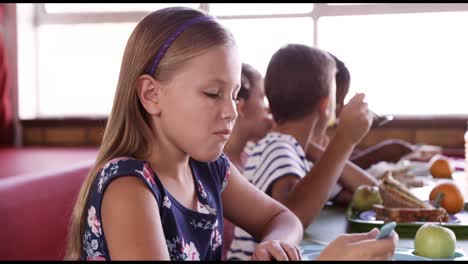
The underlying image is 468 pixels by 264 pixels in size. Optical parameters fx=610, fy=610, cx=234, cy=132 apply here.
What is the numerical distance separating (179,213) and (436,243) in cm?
37

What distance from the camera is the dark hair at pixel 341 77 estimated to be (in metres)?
1.59

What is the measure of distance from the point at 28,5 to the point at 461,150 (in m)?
2.53

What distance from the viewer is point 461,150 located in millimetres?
3029

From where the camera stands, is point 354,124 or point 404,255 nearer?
point 404,255

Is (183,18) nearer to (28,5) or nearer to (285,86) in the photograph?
(285,86)

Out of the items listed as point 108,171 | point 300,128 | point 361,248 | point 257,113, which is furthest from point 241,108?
point 361,248

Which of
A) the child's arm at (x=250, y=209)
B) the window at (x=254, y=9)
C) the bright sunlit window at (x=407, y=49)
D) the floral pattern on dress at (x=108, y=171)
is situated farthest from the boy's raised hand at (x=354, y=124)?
the window at (x=254, y=9)

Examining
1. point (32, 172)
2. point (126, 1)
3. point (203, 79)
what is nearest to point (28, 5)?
point (126, 1)

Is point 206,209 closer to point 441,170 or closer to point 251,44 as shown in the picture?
point 441,170

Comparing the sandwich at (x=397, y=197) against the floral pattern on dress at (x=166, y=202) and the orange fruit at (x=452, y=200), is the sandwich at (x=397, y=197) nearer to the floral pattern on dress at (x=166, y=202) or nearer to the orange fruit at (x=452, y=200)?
the orange fruit at (x=452, y=200)

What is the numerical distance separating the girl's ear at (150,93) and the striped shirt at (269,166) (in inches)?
21.4

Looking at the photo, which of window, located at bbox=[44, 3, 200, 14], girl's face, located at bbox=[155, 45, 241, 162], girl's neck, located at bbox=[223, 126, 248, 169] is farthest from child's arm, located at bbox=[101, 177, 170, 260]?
window, located at bbox=[44, 3, 200, 14]

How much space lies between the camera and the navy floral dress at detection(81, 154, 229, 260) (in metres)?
0.82

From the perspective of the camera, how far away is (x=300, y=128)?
5.38 feet
